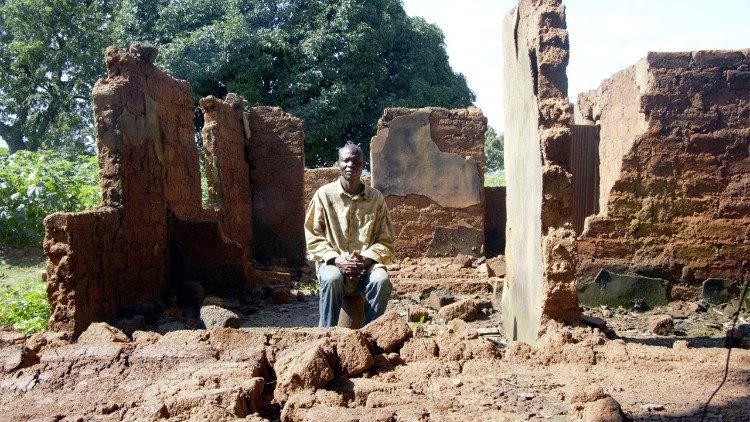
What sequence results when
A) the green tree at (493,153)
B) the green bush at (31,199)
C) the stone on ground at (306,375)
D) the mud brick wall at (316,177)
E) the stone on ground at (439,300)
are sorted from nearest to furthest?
the stone on ground at (306,375)
the stone on ground at (439,300)
the green bush at (31,199)
the mud brick wall at (316,177)
the green tree at (493,153)

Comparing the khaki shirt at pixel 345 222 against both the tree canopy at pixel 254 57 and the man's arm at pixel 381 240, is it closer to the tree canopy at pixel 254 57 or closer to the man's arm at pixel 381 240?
the man's arm at pixel 381 240

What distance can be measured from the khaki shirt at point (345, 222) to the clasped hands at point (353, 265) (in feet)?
0.83

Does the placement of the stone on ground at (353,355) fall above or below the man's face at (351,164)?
below

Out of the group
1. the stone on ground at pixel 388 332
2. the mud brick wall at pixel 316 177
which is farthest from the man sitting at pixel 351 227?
the mud brick wall at pixel 316 177

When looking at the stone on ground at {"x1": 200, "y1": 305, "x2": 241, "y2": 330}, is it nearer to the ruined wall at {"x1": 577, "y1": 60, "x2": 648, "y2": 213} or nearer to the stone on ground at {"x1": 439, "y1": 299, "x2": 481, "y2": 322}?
the stone on ground at {"x1": 439, "y1": 299, "x2": 481, "y2": 322}

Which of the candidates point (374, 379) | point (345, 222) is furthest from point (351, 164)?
point (374, 379)

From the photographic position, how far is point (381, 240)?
205 inches

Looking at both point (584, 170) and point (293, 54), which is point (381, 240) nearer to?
point (584, 170)

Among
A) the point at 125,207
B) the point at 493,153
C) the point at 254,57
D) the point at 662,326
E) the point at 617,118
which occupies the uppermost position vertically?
the point at 254,57

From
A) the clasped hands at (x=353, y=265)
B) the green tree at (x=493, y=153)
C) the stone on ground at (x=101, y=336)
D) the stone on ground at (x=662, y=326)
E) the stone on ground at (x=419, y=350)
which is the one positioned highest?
the green tree at (x=493, y=153)

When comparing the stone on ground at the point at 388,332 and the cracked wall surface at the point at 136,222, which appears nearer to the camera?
the stone on ground at the point at 388,332

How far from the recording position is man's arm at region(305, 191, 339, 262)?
512 cm

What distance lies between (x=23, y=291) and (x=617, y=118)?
7.18 m

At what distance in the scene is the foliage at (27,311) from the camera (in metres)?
6.23
